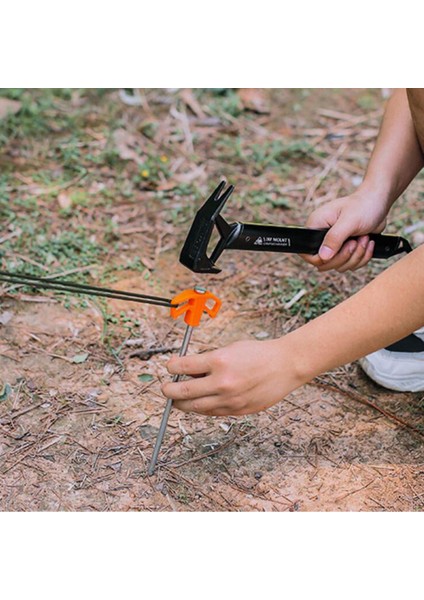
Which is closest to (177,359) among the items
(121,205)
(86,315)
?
(86,315)

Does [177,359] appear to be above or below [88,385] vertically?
above

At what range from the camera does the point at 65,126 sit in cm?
360

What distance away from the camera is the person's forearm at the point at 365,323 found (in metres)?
1.73

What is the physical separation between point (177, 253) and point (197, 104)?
1.21 metres

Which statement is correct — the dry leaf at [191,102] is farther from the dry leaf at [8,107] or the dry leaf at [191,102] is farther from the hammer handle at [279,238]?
the hammer handle at [279,238]

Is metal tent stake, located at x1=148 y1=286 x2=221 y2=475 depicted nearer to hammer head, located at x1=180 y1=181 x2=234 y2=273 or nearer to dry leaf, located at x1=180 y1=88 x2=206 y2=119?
hammer head, located at x1=180 y1=181 x2=234 y2=273

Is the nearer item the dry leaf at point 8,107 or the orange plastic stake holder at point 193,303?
the orange plastic stake holder at point 193,303

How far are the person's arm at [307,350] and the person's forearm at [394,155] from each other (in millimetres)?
658

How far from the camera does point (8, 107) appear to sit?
3623mm

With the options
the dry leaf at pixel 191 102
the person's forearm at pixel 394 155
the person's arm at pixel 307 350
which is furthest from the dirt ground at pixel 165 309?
the person's forearm at pixel 394 155

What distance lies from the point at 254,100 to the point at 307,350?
2.41 metres

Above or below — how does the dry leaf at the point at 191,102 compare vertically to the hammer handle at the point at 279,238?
below

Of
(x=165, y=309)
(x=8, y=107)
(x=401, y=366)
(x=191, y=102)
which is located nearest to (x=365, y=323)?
(x=401, y=366)
